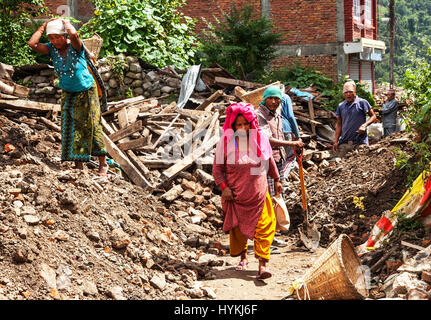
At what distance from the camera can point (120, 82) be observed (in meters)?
12.1

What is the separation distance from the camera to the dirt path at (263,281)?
4828mm

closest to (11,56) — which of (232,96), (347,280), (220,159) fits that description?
(232,96)

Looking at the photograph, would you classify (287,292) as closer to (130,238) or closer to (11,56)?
(130,238)

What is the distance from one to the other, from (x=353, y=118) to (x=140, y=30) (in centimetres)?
790

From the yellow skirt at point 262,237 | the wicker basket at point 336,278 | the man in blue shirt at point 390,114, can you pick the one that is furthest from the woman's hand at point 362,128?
the man in blue shirt at point 390,114

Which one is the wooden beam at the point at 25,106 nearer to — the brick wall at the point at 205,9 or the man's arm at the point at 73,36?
the man's arm at the point at 73,36

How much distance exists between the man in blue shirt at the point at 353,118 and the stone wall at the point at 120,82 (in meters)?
5.27

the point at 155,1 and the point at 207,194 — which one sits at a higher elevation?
the point at 155,1

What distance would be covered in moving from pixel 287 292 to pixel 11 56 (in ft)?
32.7

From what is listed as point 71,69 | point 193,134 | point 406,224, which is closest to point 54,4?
point 193,134

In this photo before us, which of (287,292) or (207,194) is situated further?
(207,194)

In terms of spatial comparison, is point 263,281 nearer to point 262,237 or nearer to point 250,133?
point 262,237

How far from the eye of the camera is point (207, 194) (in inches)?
320

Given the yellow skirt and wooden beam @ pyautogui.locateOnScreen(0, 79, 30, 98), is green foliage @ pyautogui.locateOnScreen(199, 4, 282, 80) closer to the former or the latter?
wooden beam @ pyautogui.locateOnScreen(0, 79, 30, 98)
